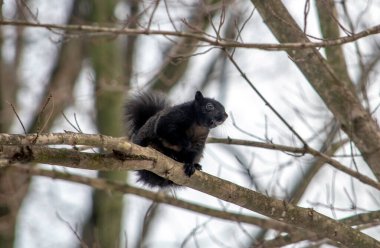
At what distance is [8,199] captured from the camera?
239 inches

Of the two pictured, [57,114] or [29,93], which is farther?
[29,93]

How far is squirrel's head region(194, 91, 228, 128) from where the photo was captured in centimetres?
444

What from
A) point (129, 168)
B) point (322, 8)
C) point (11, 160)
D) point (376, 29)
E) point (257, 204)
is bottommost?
point (11, 160)

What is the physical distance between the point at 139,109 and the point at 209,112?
72 cm

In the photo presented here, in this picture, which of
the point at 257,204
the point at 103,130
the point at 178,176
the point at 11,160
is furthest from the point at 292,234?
the point at 103,130

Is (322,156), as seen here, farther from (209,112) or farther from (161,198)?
(161,198)

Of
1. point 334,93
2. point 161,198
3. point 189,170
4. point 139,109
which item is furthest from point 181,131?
point 334,93

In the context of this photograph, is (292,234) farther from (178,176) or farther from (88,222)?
(88,222)

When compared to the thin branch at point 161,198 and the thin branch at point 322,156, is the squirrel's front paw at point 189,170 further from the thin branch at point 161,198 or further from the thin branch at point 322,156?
the thin branch at point 161,198

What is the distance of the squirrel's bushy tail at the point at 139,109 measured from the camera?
4969 millimetres

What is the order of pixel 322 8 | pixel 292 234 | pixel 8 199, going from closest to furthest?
pixel 292 234 < pixel 322 8 < pixel 8 199

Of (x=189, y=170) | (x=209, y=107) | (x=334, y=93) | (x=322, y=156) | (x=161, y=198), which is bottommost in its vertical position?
(x=189, y=170)

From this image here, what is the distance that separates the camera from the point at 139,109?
16.3 ft

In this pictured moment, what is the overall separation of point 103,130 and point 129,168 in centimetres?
488
